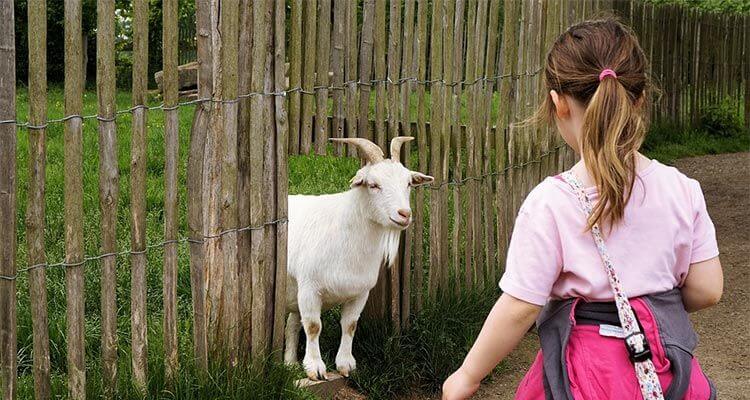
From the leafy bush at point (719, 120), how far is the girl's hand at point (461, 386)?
40.7 feet

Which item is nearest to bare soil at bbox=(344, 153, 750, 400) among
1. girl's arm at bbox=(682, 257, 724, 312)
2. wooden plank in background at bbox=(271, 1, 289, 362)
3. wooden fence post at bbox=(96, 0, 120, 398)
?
wooden plank in background at bbox=(271, 1, 289, 362)

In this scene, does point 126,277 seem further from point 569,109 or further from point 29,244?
point 569,109

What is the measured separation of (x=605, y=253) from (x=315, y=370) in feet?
9.42

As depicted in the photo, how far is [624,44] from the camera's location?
8.19 ft

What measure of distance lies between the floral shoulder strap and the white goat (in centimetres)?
251

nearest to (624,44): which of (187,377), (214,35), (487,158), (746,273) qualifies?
(214,35)

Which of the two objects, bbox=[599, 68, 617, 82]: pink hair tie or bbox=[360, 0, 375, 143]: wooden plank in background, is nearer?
bbox=[599, 68, 617, 82]: pink hair tie

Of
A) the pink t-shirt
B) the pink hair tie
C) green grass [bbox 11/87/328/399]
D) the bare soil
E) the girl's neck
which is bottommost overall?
the bare soil

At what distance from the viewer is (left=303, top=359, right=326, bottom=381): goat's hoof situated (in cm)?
505

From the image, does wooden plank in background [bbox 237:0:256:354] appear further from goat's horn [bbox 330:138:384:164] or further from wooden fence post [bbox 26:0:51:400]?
wooden fence post [bbox 26:0:51:400]

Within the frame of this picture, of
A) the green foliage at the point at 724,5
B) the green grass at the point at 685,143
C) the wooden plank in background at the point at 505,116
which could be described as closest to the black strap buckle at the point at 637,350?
the wooden plank in background at the point at 505,116

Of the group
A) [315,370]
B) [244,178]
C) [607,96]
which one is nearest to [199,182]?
[244,178]

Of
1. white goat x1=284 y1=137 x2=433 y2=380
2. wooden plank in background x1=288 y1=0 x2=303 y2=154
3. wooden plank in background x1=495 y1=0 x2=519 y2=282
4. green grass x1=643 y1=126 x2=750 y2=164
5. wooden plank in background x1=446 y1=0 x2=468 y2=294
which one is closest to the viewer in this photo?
wooden plank in background x1=288 y1=0 x2=303 y2=154

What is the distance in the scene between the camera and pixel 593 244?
8.04ft
